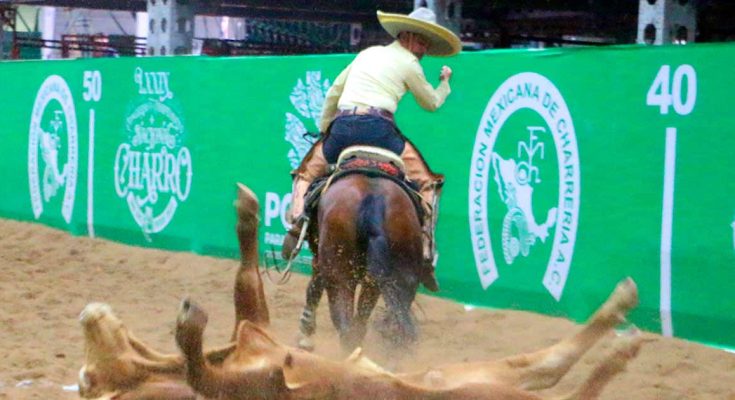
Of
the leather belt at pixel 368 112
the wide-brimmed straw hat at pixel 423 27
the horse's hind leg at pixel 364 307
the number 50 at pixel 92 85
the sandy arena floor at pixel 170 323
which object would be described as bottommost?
the sandy arena floor at pixel 170 323

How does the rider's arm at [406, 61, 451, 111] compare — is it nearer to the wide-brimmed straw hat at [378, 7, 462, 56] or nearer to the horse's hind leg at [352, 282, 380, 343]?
the wide-brimmed straw hat at [378, 7, 462, 56]

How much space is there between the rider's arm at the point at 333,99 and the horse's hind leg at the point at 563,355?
10.4 feet

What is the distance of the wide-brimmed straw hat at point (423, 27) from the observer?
286 inches

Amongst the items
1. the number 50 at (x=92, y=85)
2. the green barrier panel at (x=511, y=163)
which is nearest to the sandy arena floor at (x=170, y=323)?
the green barrier panel at (x=511, y=163)

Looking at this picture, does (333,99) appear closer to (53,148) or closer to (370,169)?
(370,169)

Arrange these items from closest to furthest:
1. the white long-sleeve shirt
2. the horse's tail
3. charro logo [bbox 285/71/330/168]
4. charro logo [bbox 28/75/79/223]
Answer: the horse's tail
the white long-sleeve shirt
charro logo [bbox 285/71/330/168]
charro logo [bbox 28/75/79/223]

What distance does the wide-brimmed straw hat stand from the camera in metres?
7.26

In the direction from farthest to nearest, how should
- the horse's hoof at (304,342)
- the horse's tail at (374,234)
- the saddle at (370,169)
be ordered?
the horse's hoof at (304,342) → the saddle at (370,169) → the horse's tail at (374,234)

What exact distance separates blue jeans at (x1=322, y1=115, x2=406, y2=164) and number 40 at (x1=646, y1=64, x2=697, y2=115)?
164cm

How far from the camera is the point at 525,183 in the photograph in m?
8.41

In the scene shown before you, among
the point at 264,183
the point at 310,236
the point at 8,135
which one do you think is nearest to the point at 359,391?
the point at 310,236

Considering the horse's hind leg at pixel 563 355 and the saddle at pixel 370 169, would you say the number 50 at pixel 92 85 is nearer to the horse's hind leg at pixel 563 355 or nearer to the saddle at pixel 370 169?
the saddle at pixel 370 169

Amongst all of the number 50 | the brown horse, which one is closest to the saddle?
the brown horse

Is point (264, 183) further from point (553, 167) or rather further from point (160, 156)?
point (553, 167)
